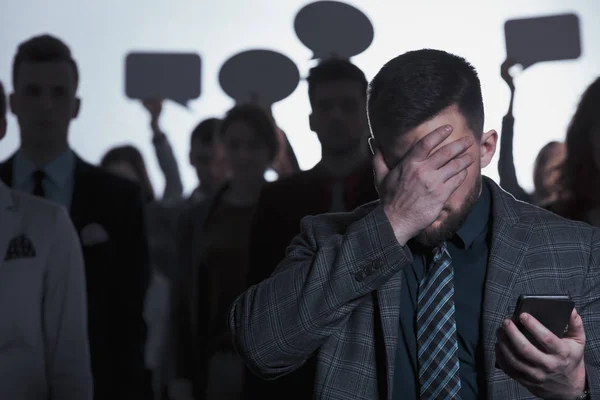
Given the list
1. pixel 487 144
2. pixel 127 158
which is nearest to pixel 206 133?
pixel 127 158

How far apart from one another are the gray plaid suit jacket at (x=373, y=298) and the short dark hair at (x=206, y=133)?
1651 millimetres

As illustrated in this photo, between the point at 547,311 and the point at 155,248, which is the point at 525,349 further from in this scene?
the point at 155,248

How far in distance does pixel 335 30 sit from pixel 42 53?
2.90ft

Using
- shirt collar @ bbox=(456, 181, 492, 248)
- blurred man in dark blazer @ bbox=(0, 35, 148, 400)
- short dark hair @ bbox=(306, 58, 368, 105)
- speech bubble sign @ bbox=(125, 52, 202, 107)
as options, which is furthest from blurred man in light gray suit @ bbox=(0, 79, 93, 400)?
speech bubble sign @ bbox=(125, 52, 202, 107)

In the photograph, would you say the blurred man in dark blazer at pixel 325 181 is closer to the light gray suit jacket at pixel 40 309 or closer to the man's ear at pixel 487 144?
the light gray suit jacket at pixel 40 309

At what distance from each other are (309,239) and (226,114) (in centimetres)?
137

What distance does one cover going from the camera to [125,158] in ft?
10.2

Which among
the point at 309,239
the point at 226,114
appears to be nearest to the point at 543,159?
the point at 226,114

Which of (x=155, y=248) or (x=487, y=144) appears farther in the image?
(x=155, y=248)

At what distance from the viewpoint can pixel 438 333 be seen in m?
1.28

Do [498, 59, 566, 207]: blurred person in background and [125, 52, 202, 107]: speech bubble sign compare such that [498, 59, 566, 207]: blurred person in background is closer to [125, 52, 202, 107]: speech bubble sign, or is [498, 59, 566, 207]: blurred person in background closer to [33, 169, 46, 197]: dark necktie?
[125, 52, 202, 107]: speech bubble sign

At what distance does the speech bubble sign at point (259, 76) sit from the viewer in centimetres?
268

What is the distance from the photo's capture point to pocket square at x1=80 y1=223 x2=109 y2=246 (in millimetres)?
2348

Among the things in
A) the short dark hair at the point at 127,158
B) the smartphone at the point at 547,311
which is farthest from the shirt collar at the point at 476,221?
the short dark hair at the point at 127,158
